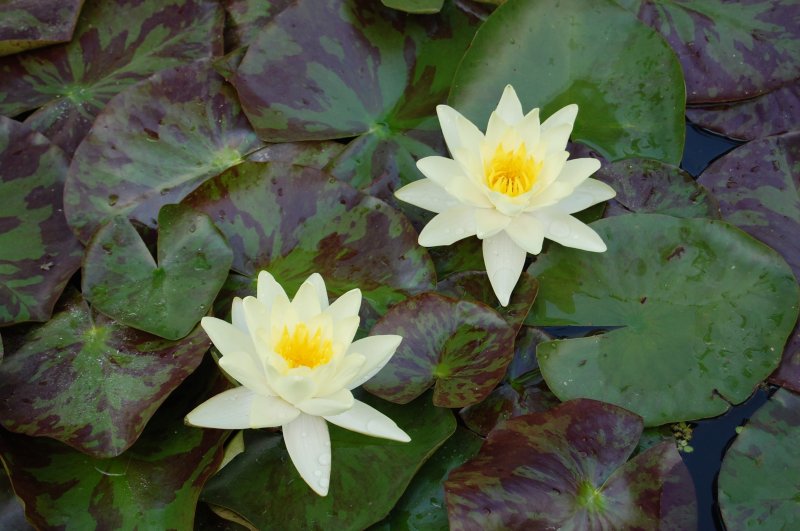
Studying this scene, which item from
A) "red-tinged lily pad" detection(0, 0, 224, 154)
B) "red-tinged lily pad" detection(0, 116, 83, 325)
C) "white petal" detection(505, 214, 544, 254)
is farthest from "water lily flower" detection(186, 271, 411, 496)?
"red-tinged lily pad" detection(0, 0, 224, 154)

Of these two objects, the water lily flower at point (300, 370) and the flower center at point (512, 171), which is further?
the flower center at point (512, 171)

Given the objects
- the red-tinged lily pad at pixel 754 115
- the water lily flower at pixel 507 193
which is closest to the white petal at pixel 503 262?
the water lily flower at pixel 507 193

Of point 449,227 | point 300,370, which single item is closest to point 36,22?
point 449,227

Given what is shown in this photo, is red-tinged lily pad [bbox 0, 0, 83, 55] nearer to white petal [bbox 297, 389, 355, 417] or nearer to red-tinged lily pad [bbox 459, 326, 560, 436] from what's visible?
white petal [bbox 297, 389, 355, 417]

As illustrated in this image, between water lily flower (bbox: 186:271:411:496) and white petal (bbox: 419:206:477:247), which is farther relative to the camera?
white petal (bbox: 419:206:477:247)

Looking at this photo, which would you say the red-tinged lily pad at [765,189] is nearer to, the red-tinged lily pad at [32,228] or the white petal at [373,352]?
the white petal at [373,352]

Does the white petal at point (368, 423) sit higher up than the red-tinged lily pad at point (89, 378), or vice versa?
the white petal at point (368, 423)
